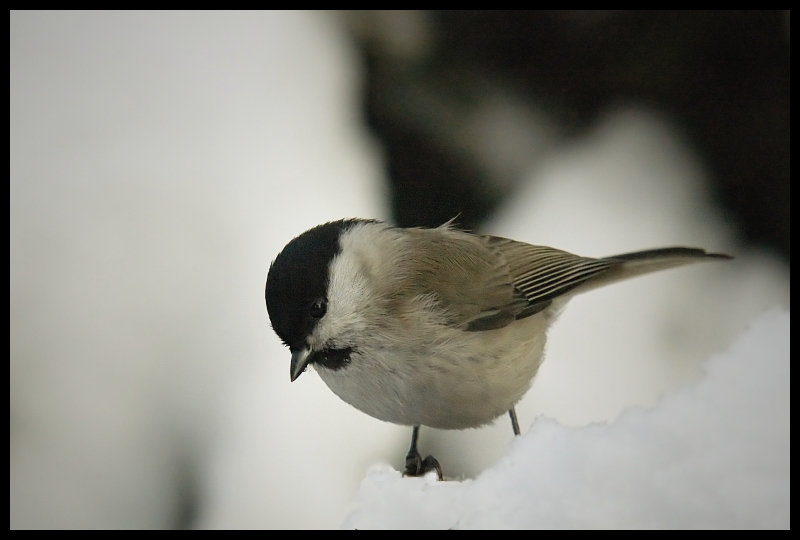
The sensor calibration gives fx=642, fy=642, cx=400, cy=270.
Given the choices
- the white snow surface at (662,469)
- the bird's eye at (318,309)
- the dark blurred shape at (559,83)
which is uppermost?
the dark blurred shape at (559,83)

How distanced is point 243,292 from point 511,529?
3.19ft

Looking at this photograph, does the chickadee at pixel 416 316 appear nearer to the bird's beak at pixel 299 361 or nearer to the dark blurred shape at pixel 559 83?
the bird's beak at pixel 299 361

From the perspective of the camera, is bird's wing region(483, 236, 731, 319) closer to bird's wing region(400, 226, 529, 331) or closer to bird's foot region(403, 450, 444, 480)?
bird's wing region(400, 226, 529, 331)

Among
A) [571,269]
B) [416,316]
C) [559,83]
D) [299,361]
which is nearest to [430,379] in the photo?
[416,316]

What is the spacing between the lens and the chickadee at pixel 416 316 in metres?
1.09

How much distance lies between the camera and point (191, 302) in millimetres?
1624

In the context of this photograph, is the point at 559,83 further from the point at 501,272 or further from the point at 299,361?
the point at 299,361

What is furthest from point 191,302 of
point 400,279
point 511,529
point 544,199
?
point 511,529

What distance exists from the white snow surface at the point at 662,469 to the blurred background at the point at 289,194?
0.81 m

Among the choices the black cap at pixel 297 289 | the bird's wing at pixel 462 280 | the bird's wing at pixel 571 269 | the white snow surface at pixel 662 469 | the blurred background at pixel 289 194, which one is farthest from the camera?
the blurred background at pixel 289 194

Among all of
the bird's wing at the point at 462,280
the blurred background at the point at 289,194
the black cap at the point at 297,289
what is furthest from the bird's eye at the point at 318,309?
the blurred background at the point at 289,194

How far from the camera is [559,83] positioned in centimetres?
154
